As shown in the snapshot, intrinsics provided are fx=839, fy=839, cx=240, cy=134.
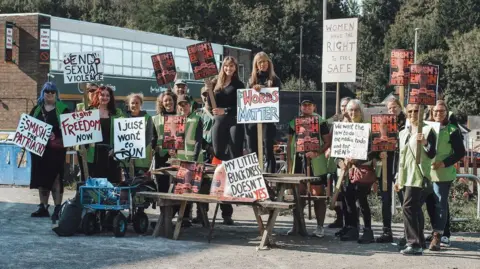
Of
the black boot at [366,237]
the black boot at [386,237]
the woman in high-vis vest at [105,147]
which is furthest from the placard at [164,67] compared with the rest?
the black boot at [386,237]

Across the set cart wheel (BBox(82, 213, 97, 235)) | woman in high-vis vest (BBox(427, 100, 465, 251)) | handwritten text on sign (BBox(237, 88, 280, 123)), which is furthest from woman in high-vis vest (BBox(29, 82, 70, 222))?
woman in high-vis vest (BBox(427, 100, 465, 251))

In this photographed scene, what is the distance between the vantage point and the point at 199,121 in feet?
38.6

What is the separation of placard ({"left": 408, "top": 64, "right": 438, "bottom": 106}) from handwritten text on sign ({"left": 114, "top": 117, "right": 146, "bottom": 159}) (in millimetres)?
3728

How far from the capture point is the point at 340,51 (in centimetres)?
1416

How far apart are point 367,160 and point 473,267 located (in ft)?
7.22

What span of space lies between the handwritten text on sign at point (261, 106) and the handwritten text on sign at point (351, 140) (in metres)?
0.84

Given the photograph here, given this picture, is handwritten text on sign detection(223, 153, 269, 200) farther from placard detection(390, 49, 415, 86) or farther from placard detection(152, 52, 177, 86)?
placard detection(152, 52, 177, 86)

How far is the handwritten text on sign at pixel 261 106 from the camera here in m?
11.1

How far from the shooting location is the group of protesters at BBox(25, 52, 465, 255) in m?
9.98

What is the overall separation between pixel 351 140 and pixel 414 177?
4.17ft

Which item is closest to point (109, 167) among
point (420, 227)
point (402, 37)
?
point (420, 227)

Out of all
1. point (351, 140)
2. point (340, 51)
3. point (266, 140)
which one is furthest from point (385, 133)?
point (340, 51)

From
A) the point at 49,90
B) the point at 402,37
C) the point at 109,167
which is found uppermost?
the point at 402,37

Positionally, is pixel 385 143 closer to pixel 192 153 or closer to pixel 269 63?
pixel 269 63
